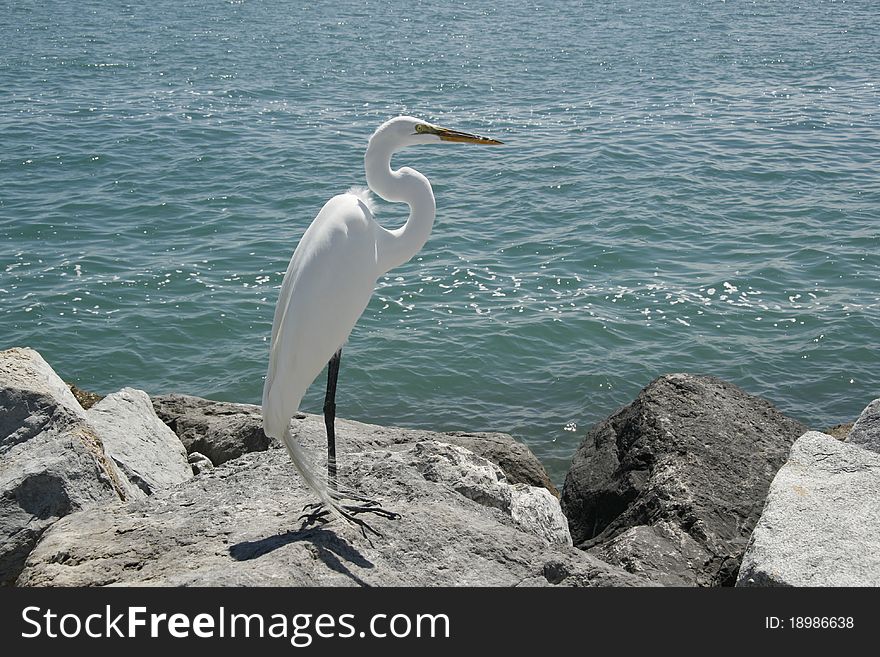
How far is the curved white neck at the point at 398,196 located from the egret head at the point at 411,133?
1.6 inches

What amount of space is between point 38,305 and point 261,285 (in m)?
2.47

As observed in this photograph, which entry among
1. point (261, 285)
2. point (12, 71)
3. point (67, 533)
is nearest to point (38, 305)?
point (261, 285)

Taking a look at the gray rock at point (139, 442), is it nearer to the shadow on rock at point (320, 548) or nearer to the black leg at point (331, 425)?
the black leg at point (331, 425)

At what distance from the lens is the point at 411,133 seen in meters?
5.32

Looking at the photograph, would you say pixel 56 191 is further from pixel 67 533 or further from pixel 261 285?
pixel 67 533

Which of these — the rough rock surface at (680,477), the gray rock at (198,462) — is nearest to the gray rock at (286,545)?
the rough rock surface at (680,477)

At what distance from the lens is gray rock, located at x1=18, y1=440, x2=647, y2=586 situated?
13.3ft

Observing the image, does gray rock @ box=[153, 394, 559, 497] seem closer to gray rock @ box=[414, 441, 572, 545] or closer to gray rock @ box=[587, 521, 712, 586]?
gray rock @ box=[414, 441, 572, 545]

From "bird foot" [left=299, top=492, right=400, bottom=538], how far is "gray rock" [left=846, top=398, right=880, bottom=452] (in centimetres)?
318

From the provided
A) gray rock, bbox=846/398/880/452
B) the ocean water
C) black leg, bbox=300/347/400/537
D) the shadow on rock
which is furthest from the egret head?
the ocean water

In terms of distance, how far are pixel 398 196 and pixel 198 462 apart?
2559mm

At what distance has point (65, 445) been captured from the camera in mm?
5223

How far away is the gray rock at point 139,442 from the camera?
19.4 ft

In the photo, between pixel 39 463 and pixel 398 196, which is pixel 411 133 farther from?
pixel 39 463
